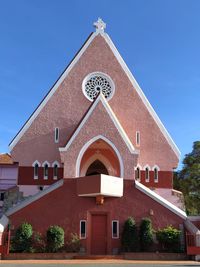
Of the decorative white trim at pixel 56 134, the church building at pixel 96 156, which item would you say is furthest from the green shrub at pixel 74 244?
the decorative white trim at pixel 56 134

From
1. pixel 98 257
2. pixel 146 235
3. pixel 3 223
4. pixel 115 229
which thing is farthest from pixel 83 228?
pixel 3 223

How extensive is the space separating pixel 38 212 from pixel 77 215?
2.18 metres

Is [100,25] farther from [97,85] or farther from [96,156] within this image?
[96,156]

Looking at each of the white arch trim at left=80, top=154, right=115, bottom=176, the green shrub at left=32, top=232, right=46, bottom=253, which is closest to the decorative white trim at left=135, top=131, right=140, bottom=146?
the white arch trim at left=80, top=154, right=115, bottom=176

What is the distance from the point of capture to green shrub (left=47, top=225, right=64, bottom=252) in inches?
845

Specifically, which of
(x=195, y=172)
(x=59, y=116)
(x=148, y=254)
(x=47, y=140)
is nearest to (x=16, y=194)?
(x=47, y=140)

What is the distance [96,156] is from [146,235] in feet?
25.5

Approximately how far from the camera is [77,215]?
22453 millimetres

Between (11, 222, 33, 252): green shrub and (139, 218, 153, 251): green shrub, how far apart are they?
19.8 feet

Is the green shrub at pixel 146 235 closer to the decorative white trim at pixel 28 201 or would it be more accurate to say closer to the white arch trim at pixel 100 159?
the decorative white trim at pixel 28 201

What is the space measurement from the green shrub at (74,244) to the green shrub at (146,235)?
3.43 meters

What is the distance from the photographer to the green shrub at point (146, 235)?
2177 centimetres

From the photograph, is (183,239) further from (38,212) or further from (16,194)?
(16,194)

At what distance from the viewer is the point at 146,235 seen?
71.5 feet
